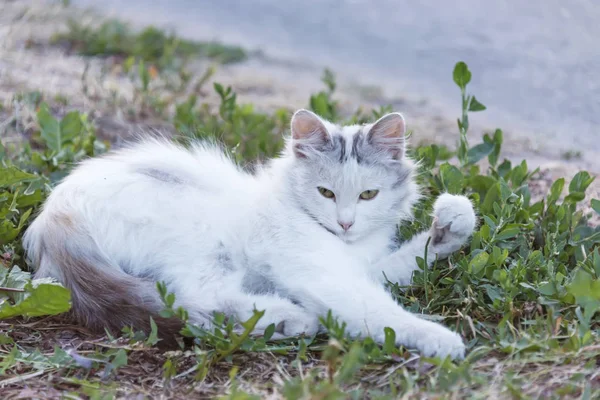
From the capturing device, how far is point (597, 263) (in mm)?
Answer: 2998

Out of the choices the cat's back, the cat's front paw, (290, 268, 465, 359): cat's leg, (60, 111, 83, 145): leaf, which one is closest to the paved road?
the cat's front paw

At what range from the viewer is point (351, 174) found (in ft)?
10.6

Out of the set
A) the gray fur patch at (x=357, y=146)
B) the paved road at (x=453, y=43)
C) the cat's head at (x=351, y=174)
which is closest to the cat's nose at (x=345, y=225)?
the cat's head at (x=351, y=174)

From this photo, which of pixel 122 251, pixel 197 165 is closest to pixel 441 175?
pixel 197 165

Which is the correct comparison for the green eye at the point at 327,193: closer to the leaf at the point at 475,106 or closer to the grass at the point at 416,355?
the grass at the point at 416,355

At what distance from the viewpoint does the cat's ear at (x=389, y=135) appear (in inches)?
130

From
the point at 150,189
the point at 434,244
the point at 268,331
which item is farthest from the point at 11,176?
the point at 434,244

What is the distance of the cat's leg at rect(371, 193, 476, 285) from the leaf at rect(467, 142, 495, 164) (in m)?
0.81

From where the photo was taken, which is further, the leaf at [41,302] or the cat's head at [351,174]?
the cat's head at [351,174]

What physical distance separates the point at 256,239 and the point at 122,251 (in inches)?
22.3

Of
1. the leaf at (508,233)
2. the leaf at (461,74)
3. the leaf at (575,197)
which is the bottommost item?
the leaf at (508,233)

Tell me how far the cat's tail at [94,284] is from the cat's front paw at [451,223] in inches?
48.4

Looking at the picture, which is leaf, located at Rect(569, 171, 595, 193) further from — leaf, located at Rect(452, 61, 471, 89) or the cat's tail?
the cat's tail

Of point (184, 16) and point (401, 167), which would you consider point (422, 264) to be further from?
point (184, 16)
